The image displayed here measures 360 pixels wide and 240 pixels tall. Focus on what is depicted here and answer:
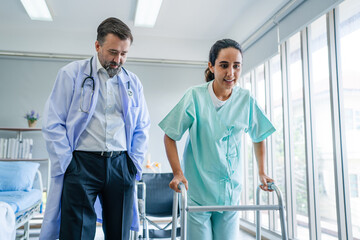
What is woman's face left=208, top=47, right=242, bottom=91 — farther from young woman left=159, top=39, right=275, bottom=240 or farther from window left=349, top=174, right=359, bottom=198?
window left=349, top=174, right=359, bottom=198

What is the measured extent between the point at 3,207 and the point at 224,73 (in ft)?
6.36

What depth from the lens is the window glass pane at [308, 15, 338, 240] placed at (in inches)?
105

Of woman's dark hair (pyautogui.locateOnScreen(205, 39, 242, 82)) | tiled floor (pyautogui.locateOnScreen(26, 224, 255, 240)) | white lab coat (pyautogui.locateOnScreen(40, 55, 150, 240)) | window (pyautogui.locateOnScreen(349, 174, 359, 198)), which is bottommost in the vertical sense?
tiled floor (pyautogui.locateOnScreen(26, 224, 255, 240))

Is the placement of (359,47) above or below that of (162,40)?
below

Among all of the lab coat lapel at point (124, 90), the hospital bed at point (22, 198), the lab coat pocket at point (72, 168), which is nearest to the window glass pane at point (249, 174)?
the hospital bed at point (22, 198)

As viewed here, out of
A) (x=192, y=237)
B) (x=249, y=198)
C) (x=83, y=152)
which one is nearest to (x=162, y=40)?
(x=249, y=198)

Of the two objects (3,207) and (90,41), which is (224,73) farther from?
(90,41)

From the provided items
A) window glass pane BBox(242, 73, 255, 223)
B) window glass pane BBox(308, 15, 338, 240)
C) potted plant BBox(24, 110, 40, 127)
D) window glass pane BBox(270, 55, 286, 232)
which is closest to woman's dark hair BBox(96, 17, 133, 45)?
window glass pane BBox(308, 15, 338, 240)

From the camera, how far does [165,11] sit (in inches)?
159

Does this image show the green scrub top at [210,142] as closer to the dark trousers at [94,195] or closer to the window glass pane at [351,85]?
the dark trousers at [94,195]

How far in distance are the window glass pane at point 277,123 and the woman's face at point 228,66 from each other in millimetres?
2223

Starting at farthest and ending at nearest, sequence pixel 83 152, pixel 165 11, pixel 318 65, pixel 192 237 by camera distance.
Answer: pixel 165 11
pixel 318 65
pixel 83 152
pixel 192 237

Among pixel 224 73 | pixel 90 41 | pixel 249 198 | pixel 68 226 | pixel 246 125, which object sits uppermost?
pixel 90 41

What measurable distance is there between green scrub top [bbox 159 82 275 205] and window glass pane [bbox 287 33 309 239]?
1856mm
